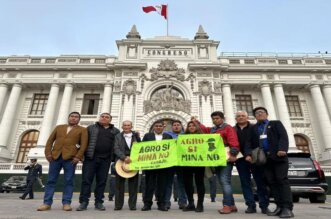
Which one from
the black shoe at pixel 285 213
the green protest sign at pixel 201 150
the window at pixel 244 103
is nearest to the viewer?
the black shoe at pixel 285 213

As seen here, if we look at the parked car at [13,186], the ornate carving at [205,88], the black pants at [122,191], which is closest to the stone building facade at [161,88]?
the ornate carving at [205,88]

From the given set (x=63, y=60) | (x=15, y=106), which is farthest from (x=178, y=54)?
(x=15, y=106)

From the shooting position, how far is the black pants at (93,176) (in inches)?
191

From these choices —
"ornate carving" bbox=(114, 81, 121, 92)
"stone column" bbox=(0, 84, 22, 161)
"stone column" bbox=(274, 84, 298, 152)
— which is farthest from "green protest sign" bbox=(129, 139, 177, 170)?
"stone column" bbox=(0, 84, 22, 161)

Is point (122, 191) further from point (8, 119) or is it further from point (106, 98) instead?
point (8, 119)

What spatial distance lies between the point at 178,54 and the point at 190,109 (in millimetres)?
5998

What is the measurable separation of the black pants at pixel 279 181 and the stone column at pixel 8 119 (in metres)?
21.8

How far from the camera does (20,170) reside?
1742cm

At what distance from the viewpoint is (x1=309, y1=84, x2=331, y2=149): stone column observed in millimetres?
20516

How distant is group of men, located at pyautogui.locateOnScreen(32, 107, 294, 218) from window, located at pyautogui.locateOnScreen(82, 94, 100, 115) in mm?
18331

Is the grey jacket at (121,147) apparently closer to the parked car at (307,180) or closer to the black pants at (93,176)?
the black pants at (93,176)

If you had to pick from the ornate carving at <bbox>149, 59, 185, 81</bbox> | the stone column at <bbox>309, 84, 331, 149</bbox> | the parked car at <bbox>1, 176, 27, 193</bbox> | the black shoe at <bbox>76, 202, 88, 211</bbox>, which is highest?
the ornate carving at <bbox>149, 59, 185, 81</bbox>

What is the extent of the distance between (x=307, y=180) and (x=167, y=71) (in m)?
16.6

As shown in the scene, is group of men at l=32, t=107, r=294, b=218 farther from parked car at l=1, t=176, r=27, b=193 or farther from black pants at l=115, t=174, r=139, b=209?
parked car at l=1, t=176, r=27, b=193
